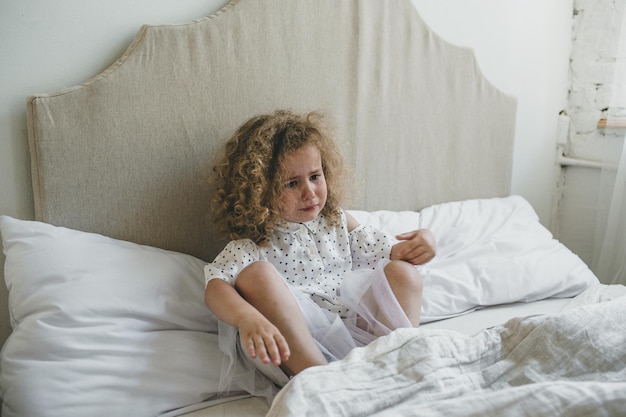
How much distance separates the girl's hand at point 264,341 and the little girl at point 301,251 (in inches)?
2.2

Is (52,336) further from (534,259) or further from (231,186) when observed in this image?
(534,259)

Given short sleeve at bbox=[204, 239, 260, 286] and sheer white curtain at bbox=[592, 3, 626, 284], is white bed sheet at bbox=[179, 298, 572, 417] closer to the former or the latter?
short sleeve at bbox=[204, 239, 260, 286]

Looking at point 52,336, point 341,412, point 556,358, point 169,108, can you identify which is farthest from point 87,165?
point 556,358

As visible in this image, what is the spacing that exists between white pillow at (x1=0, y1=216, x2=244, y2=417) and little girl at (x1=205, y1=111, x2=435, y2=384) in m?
0.08

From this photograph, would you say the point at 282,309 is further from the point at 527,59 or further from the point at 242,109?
the point at 527,59

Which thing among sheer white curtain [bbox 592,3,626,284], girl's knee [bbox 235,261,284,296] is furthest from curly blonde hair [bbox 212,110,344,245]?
sheer white curtain [bbox 592,3,626,284]

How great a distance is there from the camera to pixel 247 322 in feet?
3.07

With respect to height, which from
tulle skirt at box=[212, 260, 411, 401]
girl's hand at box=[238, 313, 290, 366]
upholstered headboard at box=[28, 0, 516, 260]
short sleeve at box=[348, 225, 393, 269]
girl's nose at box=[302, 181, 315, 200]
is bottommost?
tulle skirt at box=[212, 260, 411, 401]

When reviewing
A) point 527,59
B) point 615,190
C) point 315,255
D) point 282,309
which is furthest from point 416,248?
point 527,59

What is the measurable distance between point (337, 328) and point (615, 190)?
3.68ft

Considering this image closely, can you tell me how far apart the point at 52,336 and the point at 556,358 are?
31.9 inches

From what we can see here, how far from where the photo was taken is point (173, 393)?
3.14 feet

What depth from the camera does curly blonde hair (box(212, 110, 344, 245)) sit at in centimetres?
116

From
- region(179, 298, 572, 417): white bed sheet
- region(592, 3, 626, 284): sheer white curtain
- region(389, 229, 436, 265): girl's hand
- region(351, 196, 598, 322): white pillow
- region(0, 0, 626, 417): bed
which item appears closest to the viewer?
region(0, 0, 626, 417): bed
